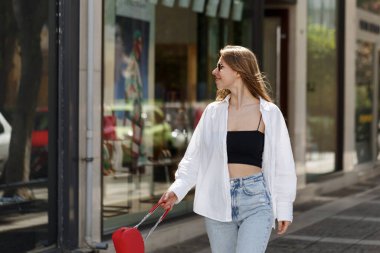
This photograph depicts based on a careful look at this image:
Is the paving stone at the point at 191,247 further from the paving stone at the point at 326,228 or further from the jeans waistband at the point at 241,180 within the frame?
the jeans waistband at the point at 241,180

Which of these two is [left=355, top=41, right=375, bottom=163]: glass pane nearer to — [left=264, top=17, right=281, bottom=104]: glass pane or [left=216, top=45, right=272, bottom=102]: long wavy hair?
[left=264, top=17, right=281, bottom=104]: glass pane

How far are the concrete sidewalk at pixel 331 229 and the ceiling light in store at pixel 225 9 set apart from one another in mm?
2793

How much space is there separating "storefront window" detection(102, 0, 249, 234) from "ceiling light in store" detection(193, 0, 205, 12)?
0.04 ft

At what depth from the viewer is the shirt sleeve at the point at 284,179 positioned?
5.19 meters

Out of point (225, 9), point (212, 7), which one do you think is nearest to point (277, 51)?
point (225, 9)

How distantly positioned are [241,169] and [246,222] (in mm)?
290

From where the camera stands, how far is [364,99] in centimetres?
1953

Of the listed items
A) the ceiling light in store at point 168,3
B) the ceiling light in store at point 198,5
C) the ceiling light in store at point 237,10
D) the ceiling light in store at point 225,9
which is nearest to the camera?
the ceiling light in store at point 168,3

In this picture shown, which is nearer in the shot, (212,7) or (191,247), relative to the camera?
(191,247)

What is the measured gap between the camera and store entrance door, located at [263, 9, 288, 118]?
14.9 meters

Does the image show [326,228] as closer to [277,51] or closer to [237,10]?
[237,10]

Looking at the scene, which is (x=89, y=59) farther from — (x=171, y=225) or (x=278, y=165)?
(x=278, y=165)

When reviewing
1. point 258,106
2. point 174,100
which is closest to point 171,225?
point 174,100

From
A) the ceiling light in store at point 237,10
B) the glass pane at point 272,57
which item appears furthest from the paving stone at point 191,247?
Result: the glass pane at point 272,57
